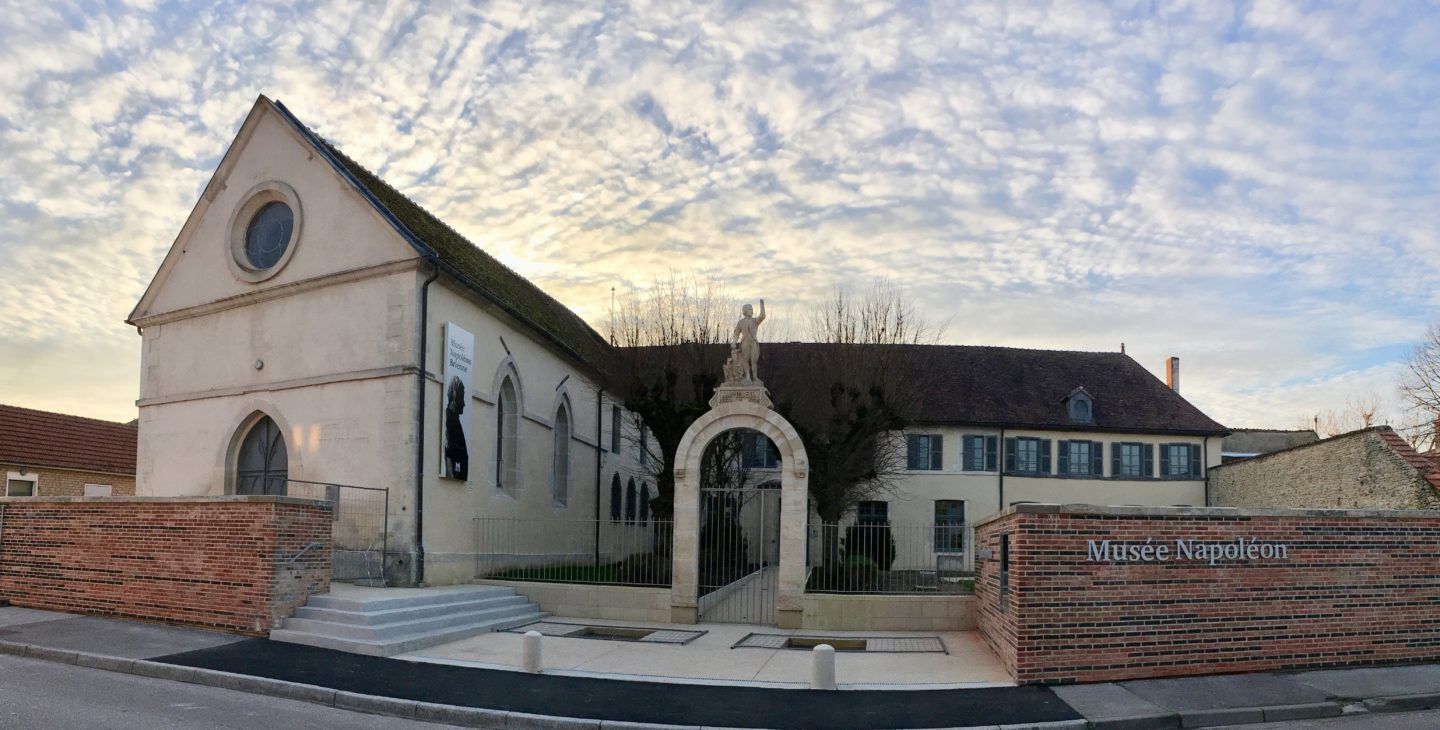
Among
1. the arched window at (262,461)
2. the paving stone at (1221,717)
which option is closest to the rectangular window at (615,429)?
the arched window at (262,461)

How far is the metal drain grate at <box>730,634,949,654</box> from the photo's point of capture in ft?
46.4

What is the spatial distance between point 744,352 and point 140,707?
10.5 m

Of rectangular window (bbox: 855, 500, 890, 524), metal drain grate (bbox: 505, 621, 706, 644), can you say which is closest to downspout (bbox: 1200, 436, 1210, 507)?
rectangular window (bbox: 855, 500, 890, 524)

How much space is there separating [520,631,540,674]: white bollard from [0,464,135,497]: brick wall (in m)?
21.7

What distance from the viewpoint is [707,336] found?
24.4 meters

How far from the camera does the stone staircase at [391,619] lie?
42.9ft

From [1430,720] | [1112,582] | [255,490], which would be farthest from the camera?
[255,490]

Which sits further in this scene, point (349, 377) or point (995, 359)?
point (995, 359)

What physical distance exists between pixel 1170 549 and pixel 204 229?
19.6 meters

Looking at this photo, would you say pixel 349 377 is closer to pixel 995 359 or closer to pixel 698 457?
pixel 698 457

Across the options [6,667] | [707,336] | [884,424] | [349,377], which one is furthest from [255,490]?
[884,424]

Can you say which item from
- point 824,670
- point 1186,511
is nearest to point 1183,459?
point 1186,511

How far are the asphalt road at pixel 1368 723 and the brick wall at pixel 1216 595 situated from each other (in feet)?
5.35

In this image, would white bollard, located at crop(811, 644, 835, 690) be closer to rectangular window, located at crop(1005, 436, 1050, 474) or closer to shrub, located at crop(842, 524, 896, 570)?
shrub, located at crop(842, 524, 896, 570)
